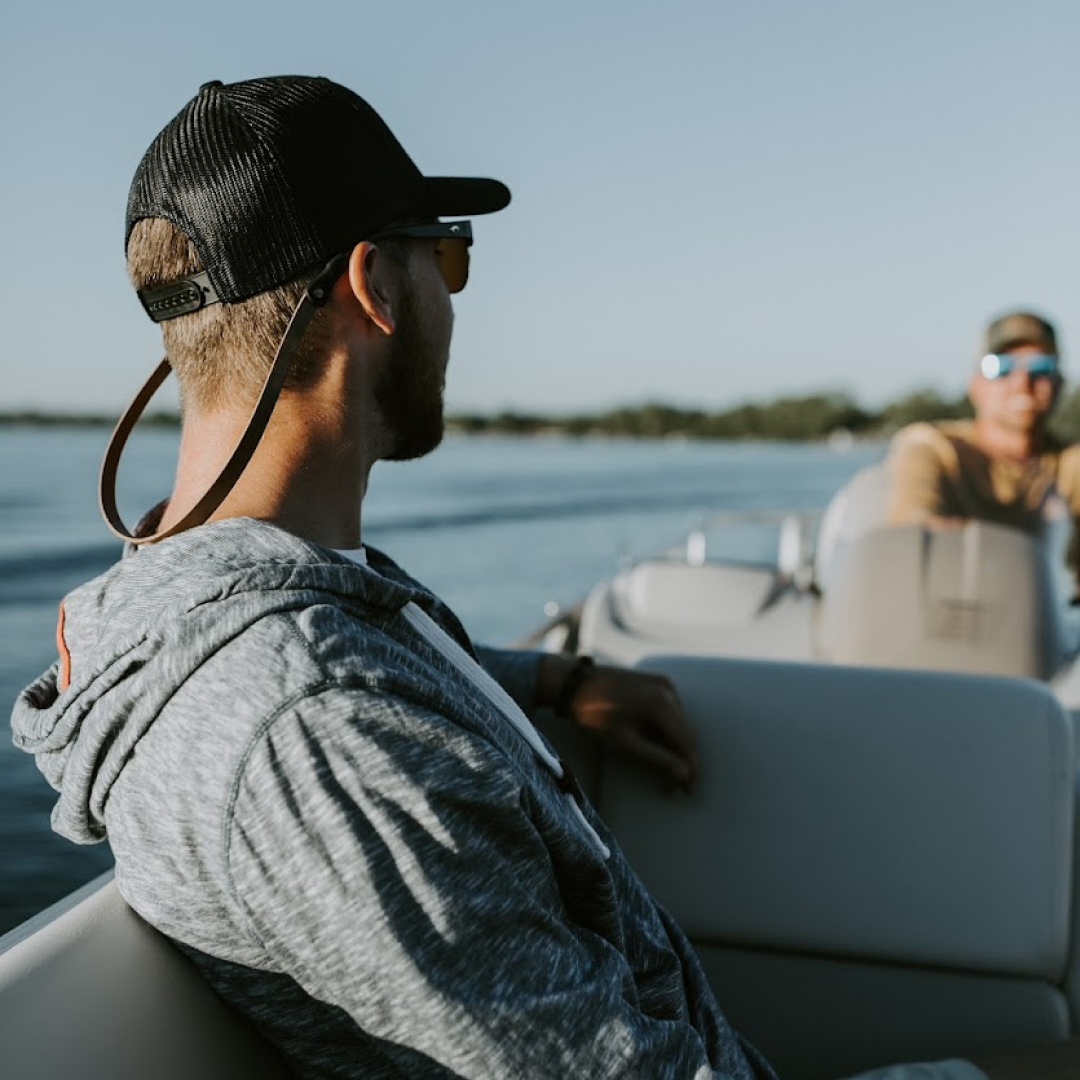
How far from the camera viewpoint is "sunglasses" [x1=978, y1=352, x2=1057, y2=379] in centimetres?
A: 337

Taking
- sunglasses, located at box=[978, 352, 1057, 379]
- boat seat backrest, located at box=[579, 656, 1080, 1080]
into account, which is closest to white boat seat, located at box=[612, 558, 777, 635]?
sunglasses, located at box=[978, 352, 1057, 379]

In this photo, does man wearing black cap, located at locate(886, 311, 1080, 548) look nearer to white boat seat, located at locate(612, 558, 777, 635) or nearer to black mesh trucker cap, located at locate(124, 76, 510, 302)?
white boat seat, located at locate(612, 558, 777, 635)

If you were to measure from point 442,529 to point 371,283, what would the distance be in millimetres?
14653

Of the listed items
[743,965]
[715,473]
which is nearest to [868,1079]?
[743,965]

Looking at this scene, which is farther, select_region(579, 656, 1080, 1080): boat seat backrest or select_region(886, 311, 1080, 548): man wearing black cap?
select_region(886, 311, 1080, 548): man wearing black cap

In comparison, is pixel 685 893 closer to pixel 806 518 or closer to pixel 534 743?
pixel 534 743

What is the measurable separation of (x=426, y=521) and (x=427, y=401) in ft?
49.5

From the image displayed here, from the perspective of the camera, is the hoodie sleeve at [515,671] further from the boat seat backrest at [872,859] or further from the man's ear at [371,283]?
the man's ear at [371,283]

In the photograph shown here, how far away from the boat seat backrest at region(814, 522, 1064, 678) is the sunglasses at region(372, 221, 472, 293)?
5.91 ft

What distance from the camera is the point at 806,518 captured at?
4.42 m

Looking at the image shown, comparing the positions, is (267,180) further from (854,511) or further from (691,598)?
(854,511)

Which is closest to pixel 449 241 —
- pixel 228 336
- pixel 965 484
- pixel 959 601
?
pixel 228 336

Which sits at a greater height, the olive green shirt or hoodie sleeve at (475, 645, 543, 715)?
hoodie sleeve at (475, 645, 543, 715)

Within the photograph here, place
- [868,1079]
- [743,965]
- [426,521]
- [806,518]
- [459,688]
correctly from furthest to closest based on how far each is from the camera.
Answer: [426,521] → [806,518] → [743,965] → [868,1079] → [459,688]
